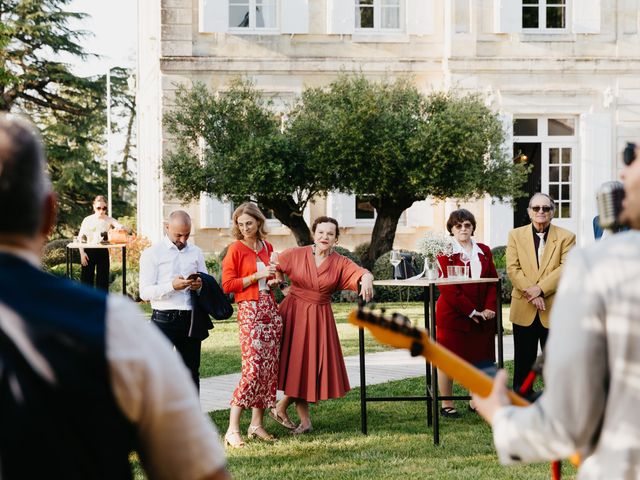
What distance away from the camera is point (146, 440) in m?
1.75

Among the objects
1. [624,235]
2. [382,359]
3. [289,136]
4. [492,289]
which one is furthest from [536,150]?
[624,235]

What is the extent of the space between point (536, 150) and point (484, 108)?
13.5ft

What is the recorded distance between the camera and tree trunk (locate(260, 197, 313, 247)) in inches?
784

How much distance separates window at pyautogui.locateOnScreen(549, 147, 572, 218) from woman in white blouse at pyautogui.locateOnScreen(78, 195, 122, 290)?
11.4m

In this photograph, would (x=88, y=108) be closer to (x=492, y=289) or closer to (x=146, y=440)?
(x=492, y=289)

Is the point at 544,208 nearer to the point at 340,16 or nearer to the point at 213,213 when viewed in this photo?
the point at 213,213

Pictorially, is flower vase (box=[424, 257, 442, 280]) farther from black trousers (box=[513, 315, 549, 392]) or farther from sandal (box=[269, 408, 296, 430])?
sandal (box=[269, 408, 296, 430])

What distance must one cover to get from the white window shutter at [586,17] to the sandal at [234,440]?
18.1 meters

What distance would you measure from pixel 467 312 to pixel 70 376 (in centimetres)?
716

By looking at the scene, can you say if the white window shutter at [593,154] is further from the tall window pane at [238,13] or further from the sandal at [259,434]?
the sandal at [259,434]

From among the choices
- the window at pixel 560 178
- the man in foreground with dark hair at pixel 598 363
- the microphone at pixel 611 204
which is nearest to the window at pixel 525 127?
the window at pixel 560 178

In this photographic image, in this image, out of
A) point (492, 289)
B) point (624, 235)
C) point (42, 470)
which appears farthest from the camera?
point (492, 289)

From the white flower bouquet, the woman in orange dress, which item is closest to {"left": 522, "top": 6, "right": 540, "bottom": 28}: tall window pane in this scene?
the white flower bouquet

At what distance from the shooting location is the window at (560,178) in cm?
2334
